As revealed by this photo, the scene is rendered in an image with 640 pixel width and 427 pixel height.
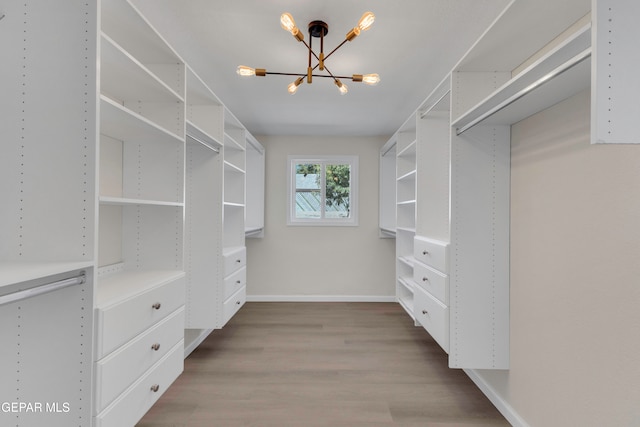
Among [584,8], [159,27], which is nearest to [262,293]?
[159,27]

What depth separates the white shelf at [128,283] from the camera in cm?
131

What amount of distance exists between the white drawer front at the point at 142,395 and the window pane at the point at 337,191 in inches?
128

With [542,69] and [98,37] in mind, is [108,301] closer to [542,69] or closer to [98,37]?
[98,37]

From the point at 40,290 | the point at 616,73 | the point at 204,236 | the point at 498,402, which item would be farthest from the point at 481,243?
the point at 40,290

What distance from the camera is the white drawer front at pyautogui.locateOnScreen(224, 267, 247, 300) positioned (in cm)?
277

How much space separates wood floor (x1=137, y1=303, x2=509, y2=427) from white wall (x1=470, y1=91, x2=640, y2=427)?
483 mm

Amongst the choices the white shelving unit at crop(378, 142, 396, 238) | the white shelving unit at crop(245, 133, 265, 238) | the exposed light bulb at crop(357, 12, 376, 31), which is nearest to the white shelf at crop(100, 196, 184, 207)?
the exposed light bulb at crop(357, 12, 376, 31)

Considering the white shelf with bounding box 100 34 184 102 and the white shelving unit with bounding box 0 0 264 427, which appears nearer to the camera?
the white shelving unit with bounding box 0 0 264 427

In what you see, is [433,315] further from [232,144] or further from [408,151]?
[232,144]

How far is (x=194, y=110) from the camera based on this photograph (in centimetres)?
277

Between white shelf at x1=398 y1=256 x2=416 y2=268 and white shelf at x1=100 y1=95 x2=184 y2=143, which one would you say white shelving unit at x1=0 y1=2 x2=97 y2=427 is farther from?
white shelf at x1=398 y1=256 x2=416 y2=268

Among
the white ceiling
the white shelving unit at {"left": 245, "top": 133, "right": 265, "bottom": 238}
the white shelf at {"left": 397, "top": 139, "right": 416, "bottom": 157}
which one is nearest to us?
the white ceiling

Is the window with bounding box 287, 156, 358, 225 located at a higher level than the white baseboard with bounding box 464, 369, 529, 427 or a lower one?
higher

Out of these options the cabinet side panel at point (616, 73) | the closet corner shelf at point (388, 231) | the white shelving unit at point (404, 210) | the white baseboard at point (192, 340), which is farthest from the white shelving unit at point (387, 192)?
the cabinet side panel at point (616, 73)
